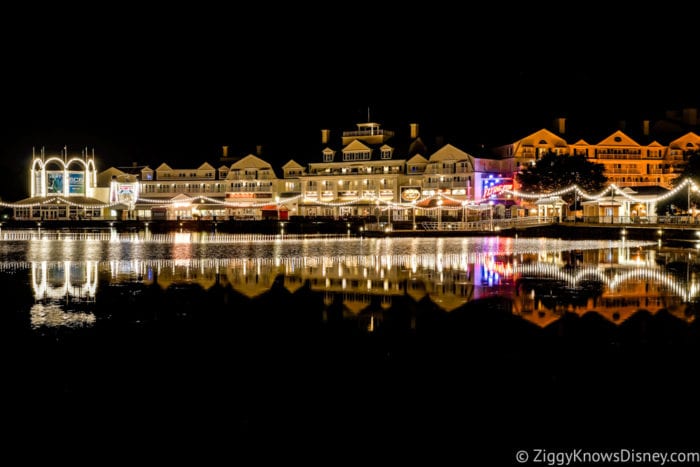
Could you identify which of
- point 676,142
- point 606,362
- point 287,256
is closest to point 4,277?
point 287,256

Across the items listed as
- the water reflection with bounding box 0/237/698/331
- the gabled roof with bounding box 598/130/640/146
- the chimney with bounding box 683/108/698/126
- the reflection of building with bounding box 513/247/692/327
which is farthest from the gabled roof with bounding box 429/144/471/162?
the reflection of building with bounding box 513/247/692/327

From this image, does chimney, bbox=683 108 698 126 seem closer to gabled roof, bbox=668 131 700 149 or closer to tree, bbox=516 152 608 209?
gabled roof, bbox=668 131 700 149

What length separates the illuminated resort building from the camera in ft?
204

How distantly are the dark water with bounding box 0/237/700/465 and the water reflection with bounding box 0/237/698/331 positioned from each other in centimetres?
11

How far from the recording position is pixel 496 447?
5.29 meters

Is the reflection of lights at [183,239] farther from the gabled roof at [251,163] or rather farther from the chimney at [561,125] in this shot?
the chimney at [561,125]

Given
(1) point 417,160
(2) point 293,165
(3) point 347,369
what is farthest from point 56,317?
(2) point 293,165

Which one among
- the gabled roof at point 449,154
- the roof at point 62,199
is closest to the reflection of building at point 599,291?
the gabled roof at point 449,154

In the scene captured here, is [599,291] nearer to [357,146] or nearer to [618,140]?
[618,140]

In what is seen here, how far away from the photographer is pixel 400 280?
15.4 metres

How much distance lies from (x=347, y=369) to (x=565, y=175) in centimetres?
5005

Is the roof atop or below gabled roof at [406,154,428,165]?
below

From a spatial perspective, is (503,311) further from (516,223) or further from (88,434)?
(516,223)

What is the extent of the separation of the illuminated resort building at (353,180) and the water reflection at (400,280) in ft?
108
